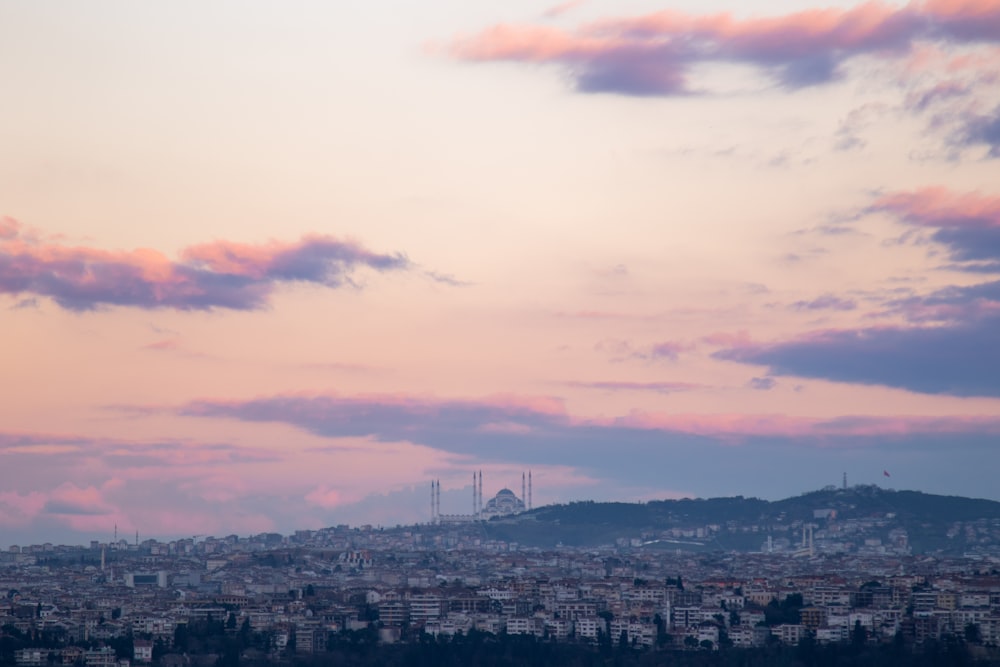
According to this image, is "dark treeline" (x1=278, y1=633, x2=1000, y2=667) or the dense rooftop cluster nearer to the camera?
"dark treeline" (x1=278, y1=633, x2=1000, y2=667)

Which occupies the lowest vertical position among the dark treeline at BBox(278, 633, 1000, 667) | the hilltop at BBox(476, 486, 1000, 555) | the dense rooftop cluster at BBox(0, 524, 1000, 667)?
the dark treeline at BBox(278, 633, 1000, 667)

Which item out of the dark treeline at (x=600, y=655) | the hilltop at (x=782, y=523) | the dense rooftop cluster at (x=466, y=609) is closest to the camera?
the dark treeline at (x=600, y=655)

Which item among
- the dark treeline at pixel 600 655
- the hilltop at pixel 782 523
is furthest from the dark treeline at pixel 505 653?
the hilltop at pixel 782 523

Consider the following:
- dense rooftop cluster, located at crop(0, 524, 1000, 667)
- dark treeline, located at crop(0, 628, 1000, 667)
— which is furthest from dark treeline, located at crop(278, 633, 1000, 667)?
dense rooftop cluster, located at crop(0, 524, 1000, 667)

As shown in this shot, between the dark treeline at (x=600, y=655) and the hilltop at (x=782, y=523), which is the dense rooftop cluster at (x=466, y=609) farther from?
the hilltop at (x=782, y=523)

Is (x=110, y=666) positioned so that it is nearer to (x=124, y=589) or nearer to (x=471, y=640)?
(x=471, y=640)

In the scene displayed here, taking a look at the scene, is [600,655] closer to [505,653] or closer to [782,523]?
[505,653]

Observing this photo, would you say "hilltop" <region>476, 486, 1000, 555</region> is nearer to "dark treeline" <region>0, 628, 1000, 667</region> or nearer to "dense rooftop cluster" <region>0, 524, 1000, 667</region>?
"dense rooftop cluster" <region>0, 524, 1000, 667</region>

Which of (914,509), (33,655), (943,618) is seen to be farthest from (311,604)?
(914,509)
